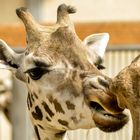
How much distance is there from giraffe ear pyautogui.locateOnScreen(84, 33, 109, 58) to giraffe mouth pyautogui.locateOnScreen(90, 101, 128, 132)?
44 cm

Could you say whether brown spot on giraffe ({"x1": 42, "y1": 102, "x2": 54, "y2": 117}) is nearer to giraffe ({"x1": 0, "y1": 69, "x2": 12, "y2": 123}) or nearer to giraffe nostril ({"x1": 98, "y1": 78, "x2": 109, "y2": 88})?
giraffe nostril ({"x1": 98, "y1": 78, "x2": 109, "y2": 88})

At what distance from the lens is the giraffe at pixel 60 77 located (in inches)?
94.9

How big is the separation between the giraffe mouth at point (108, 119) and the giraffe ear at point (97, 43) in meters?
0.44

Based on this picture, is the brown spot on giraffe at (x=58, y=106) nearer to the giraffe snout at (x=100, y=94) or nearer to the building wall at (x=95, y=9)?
the giraffe snout at (x=100, y=94)

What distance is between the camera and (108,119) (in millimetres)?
2297

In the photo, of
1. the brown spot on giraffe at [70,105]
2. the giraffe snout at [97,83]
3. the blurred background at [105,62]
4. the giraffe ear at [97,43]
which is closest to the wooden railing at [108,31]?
the blurred background at [105,62]

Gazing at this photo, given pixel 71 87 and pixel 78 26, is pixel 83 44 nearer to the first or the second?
pixel 71 87

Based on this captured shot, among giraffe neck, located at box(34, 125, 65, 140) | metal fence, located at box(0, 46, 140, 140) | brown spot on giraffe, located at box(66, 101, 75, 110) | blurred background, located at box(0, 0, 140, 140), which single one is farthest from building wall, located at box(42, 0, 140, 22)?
brown spot on giraffe, located at box(66, 101, 75, 110)

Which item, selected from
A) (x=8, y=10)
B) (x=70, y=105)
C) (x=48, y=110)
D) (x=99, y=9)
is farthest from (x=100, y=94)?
(x=8, y=10)

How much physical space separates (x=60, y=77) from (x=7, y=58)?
12.9 inches

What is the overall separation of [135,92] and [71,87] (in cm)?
68

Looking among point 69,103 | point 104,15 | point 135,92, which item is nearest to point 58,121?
point 69,103

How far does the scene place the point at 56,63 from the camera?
8.55 ft

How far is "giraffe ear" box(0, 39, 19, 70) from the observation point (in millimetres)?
2812
